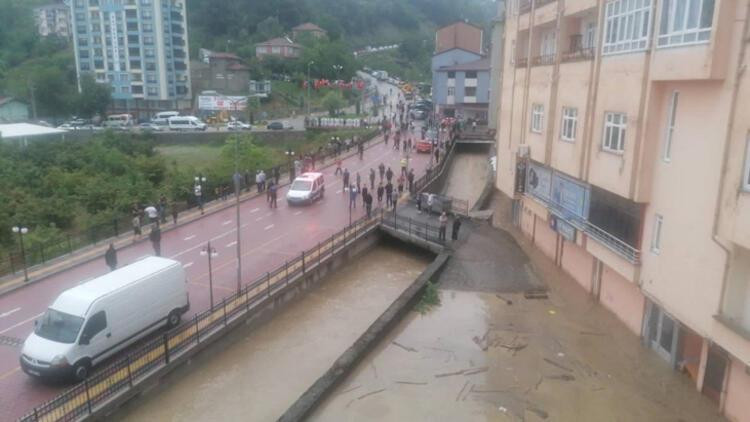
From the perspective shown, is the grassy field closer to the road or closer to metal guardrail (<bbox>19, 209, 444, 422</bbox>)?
the road

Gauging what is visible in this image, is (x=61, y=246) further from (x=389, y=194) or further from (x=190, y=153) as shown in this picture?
(x=190, y=153)

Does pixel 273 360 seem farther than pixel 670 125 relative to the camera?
Yes

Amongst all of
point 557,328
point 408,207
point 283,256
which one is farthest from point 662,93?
point 408,207

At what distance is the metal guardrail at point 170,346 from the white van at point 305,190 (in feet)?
21.0

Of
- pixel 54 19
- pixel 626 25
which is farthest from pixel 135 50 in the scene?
pixel 626 25

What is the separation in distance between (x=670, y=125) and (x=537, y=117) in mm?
8938

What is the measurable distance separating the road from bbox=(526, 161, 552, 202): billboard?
8.49 metres

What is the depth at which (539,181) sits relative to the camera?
73.0ft

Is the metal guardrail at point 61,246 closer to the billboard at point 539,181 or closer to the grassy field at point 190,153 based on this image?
the billboard at point 539,181

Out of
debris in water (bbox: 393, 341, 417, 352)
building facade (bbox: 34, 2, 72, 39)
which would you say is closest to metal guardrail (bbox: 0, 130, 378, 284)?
debris in water (bbox: 393, 341, 417, 352)

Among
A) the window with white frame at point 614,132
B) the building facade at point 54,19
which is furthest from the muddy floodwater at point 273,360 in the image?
the building facade at point 54,19

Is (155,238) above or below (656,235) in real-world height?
below

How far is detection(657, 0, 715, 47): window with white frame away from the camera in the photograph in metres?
11.3

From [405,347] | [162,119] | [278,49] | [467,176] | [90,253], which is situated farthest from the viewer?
[278,49]
